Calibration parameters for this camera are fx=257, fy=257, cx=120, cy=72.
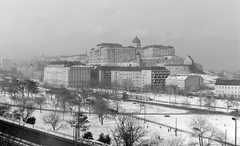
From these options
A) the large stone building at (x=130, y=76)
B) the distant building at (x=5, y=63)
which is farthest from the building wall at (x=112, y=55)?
the distant building at (x=5, y=63)

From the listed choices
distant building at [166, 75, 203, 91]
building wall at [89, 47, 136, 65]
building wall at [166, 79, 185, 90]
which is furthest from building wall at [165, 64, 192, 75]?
building wall at [89, 47, 136, 65]

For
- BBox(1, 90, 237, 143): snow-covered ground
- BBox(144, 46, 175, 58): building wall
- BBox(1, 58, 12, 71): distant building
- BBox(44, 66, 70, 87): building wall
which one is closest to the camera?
BBox(1, 90, 237, 143): snow-covered ground

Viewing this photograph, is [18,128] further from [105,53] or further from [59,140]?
[105,53]

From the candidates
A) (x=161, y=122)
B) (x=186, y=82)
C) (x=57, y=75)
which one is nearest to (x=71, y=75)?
(x=57, y=75)

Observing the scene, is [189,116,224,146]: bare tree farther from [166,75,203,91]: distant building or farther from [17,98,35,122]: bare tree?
[166,75,203,91]: distant building

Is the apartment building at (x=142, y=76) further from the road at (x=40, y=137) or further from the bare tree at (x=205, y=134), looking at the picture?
the road at (x=40, y=137)

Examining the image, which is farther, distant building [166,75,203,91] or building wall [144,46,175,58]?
building wall [144,46,175,58]
